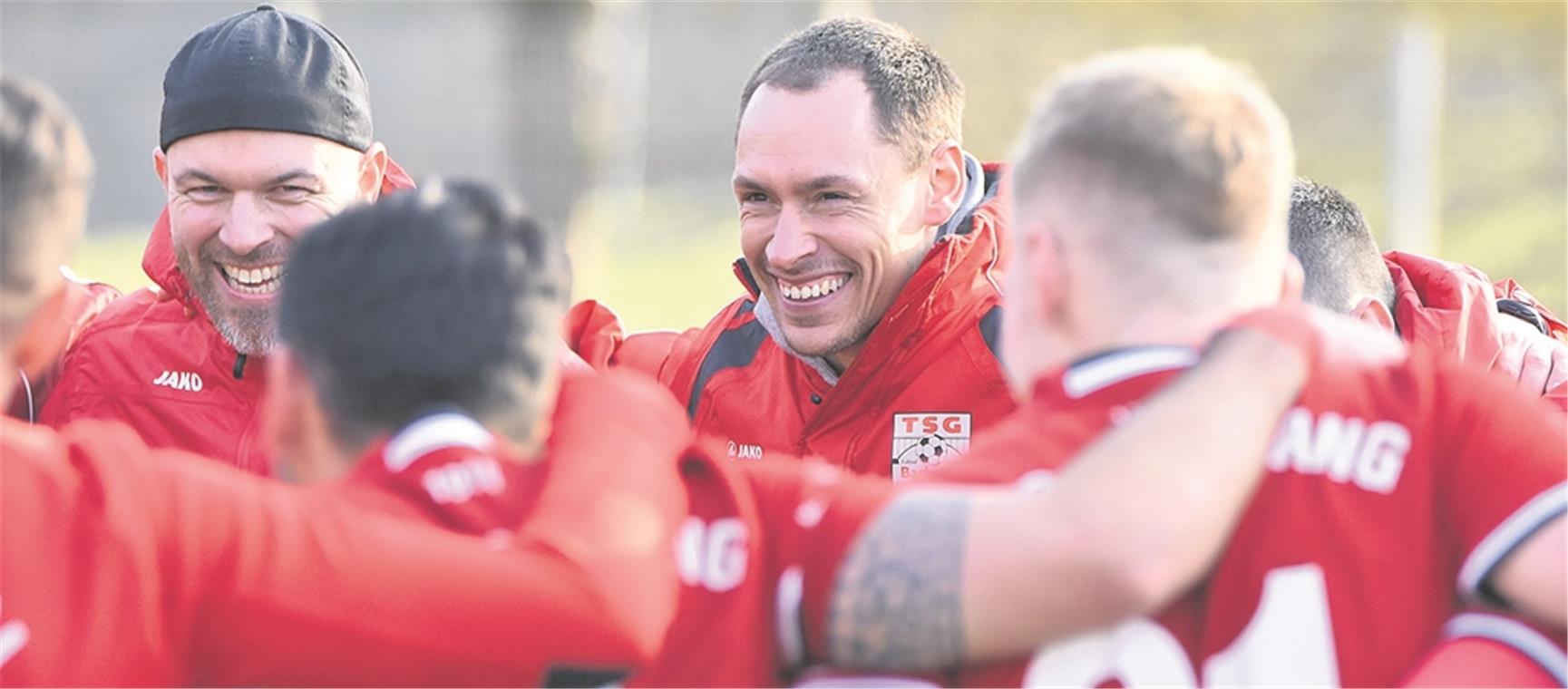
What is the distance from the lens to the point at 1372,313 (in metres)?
4.15

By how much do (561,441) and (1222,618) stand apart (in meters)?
0.92

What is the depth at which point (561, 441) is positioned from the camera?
2529mm

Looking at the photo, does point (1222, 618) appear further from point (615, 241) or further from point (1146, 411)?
point (615, 241)

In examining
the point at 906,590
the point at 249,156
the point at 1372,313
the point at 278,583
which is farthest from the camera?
the point at 249,156

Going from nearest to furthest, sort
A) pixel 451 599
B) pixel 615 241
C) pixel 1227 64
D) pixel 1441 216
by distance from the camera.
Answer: pixel 451 599 → pixel 1227 64 → pixel 1441 216 → pixel 615 241

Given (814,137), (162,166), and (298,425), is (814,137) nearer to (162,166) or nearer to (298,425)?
(162,166)

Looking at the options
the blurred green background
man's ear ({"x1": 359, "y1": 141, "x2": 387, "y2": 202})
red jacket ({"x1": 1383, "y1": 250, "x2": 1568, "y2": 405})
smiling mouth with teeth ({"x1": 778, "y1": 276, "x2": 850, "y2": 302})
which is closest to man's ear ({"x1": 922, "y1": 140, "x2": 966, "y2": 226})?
smiling mouth with teeth ({"x1": 778, "y1": 276, "x2": 850, "y2": 302})

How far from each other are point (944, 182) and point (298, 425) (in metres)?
2.70

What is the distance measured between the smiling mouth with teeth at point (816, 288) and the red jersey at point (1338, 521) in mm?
2248

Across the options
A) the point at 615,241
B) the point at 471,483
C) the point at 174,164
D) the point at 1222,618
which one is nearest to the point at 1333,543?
the point at 1222,618

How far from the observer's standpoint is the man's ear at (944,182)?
16.0ft

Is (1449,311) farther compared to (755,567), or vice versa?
(1449,311)

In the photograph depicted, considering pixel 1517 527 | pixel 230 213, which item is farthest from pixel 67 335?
pixel 1517 527

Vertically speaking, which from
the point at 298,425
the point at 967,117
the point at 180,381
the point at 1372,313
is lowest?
the point at 298,425
